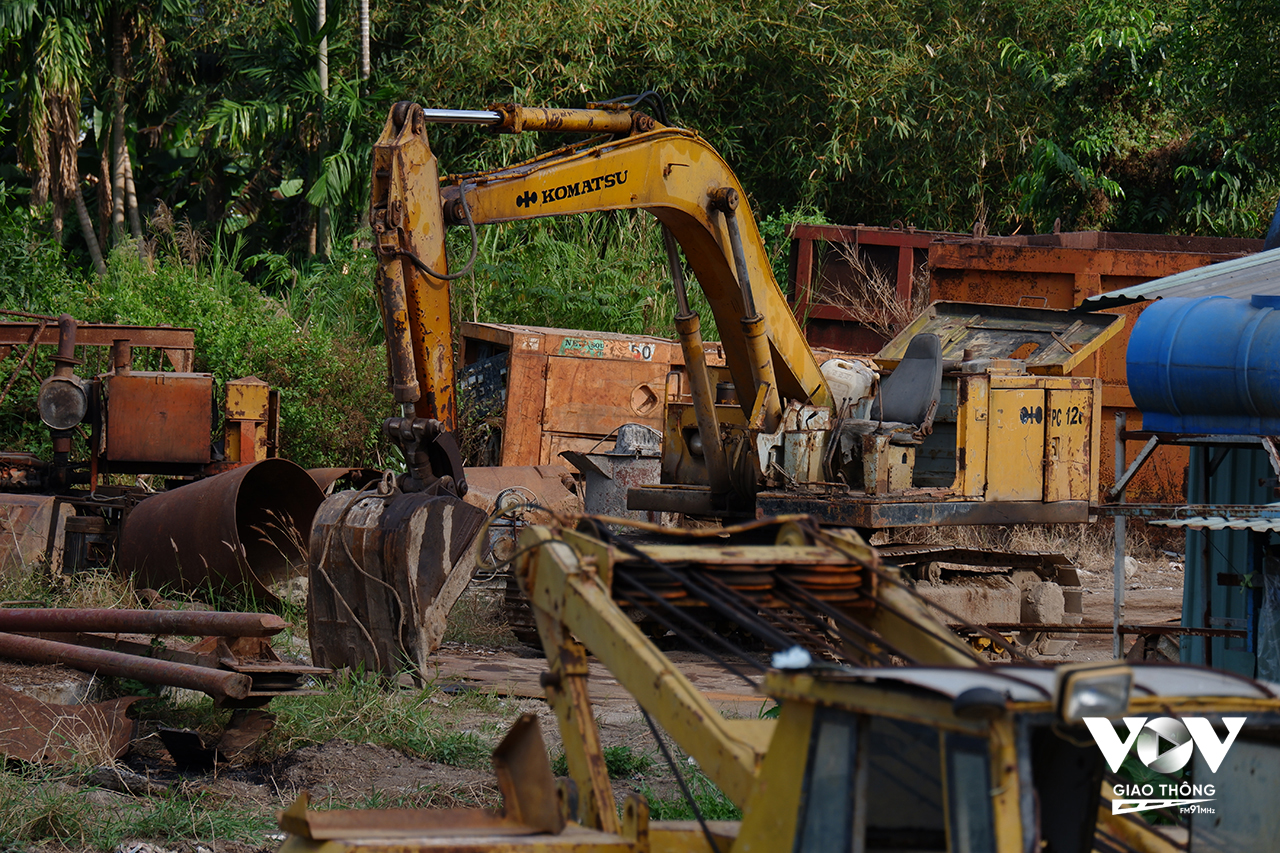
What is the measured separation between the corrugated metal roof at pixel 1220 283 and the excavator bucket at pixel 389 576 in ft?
14.8

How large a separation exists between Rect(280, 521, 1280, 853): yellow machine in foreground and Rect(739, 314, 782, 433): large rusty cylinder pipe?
202 inches

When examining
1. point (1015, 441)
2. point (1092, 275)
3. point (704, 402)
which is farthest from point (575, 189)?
point (1092, 275)

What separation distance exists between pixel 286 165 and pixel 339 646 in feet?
62.0

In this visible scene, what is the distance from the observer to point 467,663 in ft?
28.5

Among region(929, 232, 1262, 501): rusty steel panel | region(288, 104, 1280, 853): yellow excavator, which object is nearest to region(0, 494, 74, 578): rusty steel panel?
region(288, 104, 1280, 853): yellow excavator

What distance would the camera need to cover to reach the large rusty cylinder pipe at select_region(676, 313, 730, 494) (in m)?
9.20

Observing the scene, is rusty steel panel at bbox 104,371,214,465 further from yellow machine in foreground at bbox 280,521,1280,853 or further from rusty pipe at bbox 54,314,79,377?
yellow machine in foreground at bbox 280,521,1280,853

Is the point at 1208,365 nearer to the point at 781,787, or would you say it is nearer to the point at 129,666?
the point at 781,787

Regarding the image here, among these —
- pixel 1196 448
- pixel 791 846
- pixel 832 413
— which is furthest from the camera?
pixel 832 413

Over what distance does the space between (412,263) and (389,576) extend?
69.0 inches

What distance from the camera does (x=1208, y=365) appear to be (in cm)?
709

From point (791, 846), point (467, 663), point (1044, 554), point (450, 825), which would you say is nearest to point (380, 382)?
point (467, 663)

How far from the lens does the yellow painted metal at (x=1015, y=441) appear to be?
30.4 feet

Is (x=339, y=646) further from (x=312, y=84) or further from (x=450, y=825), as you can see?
(x=312, y=84)
